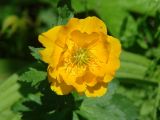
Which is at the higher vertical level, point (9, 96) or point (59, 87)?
point (59, 87)

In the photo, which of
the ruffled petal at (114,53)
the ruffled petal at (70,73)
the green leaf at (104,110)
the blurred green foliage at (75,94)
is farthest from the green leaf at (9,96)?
the ruffled petal at (114,53)

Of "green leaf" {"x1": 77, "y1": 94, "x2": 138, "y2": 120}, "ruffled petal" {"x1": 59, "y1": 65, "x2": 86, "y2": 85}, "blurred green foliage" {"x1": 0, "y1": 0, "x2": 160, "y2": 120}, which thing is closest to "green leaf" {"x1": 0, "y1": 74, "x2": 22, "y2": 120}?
"blurred green foliage" {"x1": 0, "y1": 0, "x2": 160, "y2": 120}

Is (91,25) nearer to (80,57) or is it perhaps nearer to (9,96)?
(80,57)

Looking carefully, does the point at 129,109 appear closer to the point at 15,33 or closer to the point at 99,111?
the point at 99,111

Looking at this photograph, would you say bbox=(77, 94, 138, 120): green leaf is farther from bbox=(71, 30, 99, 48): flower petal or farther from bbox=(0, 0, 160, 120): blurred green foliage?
bbox=(71, 30, 99, 48): flower petal

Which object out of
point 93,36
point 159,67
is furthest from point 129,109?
point 93,36

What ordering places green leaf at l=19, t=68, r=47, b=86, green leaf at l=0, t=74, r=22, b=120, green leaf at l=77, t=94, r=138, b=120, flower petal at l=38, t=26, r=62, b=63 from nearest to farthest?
flower petal at l=38, t=26, r=62, b=63 → green leaf at l=19, t=68, r=47, b=86 → green leaf at l=77, t=94, r=138, b=120 → green leaf at l=0, t=74, r=22, b=120

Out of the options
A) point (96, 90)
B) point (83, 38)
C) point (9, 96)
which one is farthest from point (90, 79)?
point (9, 96)
